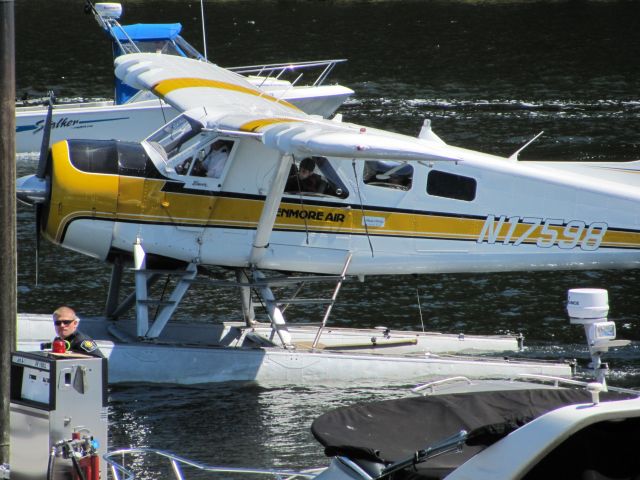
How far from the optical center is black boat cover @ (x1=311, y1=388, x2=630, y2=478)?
6703 millimetres

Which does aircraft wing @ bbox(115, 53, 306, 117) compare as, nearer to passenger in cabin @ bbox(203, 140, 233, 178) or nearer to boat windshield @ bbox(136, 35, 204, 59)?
passenger in cabin @ bbox(203, 140, 233, 178)

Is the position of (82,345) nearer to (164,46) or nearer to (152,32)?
(164,46)

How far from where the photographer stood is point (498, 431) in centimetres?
593

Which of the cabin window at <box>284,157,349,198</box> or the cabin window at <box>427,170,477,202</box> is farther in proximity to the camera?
the cabin window at <box>427,170,477,202</box>

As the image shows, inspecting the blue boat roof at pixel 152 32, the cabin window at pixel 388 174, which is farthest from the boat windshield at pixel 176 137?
the blue boat roof at pixel 152 32

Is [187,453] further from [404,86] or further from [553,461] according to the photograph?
[404,86]

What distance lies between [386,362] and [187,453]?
9.39 ft

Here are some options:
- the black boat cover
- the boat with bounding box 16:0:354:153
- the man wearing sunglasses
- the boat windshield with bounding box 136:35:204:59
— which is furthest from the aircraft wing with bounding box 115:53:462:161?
the boat windshield with bounding box 136:35:204:59

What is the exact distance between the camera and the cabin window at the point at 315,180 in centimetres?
1280

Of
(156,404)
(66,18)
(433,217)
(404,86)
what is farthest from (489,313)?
(66,18)

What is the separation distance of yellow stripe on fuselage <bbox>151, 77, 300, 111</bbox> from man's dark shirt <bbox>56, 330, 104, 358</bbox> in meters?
5.68

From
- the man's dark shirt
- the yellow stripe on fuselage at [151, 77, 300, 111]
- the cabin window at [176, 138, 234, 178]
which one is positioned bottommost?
the man's dark shirt

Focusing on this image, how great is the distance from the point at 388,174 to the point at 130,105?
12.0m

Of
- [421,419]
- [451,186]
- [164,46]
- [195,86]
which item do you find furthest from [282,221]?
[164,46]
